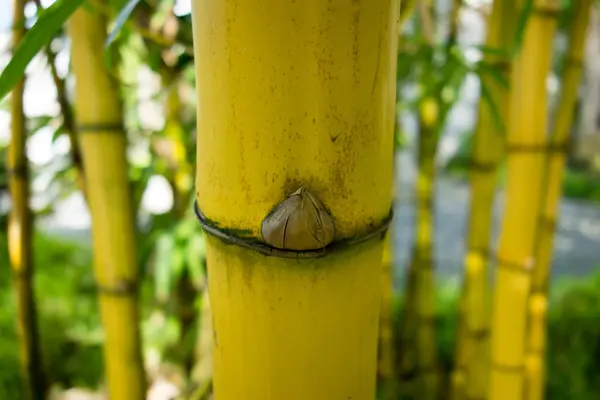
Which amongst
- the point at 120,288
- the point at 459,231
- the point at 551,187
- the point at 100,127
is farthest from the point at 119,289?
the point at 459,231

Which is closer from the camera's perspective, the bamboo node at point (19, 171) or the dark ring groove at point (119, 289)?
the dark ring groove at point (119, 289)

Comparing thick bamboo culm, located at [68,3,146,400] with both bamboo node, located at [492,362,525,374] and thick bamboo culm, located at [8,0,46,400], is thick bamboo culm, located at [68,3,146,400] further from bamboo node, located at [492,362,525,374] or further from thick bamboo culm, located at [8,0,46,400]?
bamboo node, located at [492,362,525,374]

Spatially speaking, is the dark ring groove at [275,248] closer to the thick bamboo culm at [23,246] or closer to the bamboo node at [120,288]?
the bamboo node at [120,288]

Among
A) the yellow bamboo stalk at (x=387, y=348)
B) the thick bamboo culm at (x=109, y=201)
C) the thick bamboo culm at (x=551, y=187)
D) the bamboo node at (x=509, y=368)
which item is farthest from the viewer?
the yellow bamboo stalk at (x=387, y=348)

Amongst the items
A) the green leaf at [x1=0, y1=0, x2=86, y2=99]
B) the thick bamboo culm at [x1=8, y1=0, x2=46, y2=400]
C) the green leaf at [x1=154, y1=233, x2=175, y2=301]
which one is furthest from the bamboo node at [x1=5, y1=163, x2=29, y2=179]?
the green leaf at [x1=0, y1=0, x2=86, y2=99]

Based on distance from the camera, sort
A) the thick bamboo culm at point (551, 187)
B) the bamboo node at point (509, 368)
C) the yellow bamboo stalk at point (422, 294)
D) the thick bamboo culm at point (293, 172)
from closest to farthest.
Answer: the thick bamboo culm at point (293, 172) < the bamboo node at point (509, 368) < the thick bamboo culm at point (551, 187) < the yellow bamboo stalk at point (422, 294)

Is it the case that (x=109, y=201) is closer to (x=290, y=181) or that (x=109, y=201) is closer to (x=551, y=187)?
(x=290, y=181)

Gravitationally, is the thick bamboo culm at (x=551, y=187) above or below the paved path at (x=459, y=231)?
above

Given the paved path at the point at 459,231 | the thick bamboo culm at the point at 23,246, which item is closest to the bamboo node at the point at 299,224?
the thick bamboo culm at the point at 23,246
